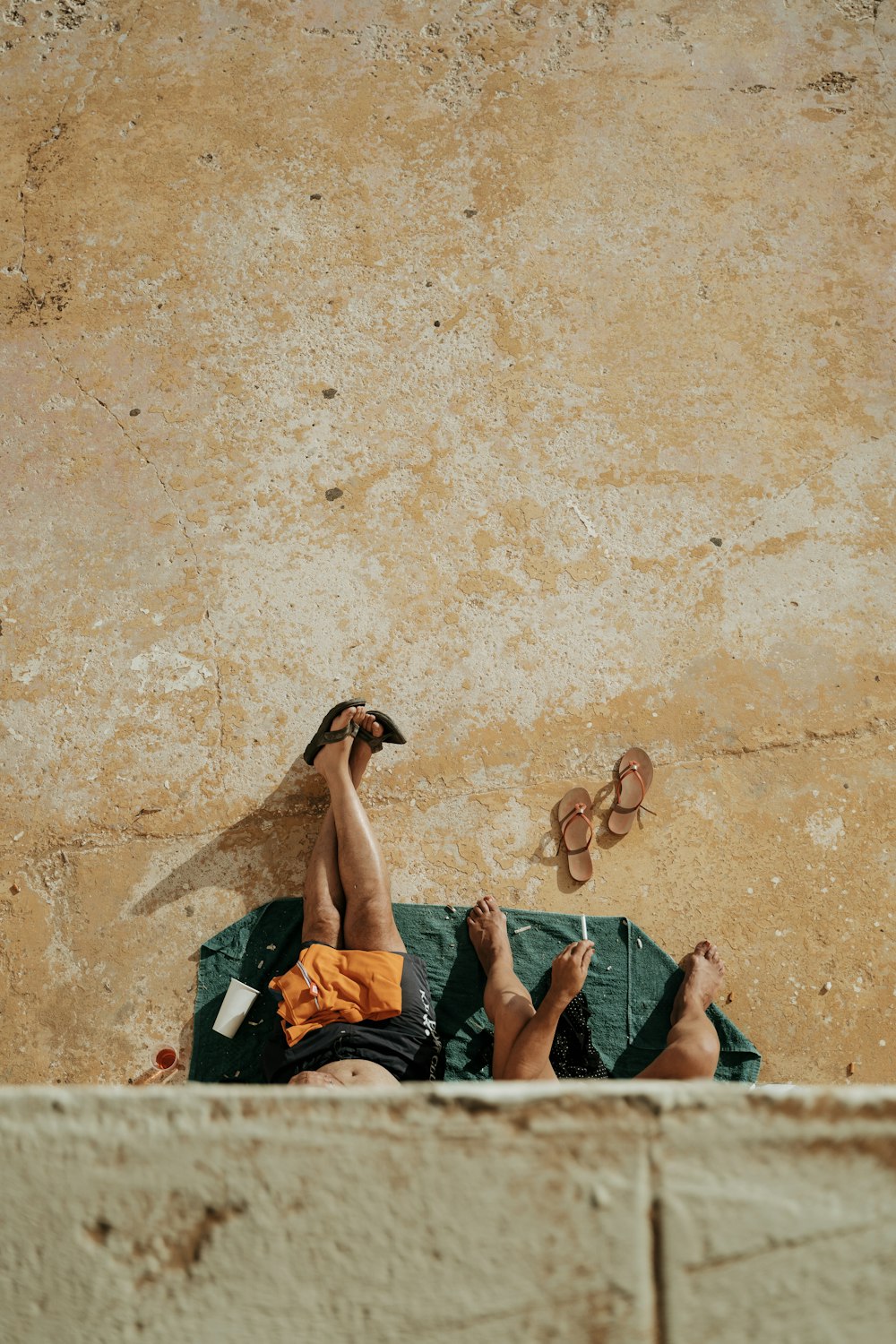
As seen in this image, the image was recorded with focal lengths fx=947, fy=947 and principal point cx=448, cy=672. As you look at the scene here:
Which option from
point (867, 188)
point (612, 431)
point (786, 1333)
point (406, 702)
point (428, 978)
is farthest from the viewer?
point (867, 188)

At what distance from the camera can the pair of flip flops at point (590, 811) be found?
335 centimetres

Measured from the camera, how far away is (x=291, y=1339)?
1.59 meters

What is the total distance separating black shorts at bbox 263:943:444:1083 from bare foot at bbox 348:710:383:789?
2.35ft

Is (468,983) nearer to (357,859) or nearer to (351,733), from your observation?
(357,859)

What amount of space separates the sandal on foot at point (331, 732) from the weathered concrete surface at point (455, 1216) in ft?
5.59

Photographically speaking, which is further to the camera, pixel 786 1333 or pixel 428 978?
pixel 428 978

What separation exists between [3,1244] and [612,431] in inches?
128

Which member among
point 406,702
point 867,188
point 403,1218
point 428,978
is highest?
point 867,188

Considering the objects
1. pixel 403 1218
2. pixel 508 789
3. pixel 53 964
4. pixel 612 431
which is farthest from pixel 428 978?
pixel 612 431

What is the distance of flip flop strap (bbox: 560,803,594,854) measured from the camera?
3352 millimetres

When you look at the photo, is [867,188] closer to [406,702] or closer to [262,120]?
[262,120]

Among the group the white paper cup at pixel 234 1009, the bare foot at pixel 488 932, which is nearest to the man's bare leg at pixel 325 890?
the white paper cup at pixel 234 1009

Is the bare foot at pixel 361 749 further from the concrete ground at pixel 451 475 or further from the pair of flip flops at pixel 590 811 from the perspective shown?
the pair of flip flops at pixel 590 811

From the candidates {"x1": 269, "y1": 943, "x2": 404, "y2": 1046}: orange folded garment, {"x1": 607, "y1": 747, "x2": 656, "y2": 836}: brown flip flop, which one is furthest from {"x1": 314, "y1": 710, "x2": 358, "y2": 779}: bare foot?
{"x1": 607, "y1": 747, "x2": 656, "y2": 836}: brown flip flop
